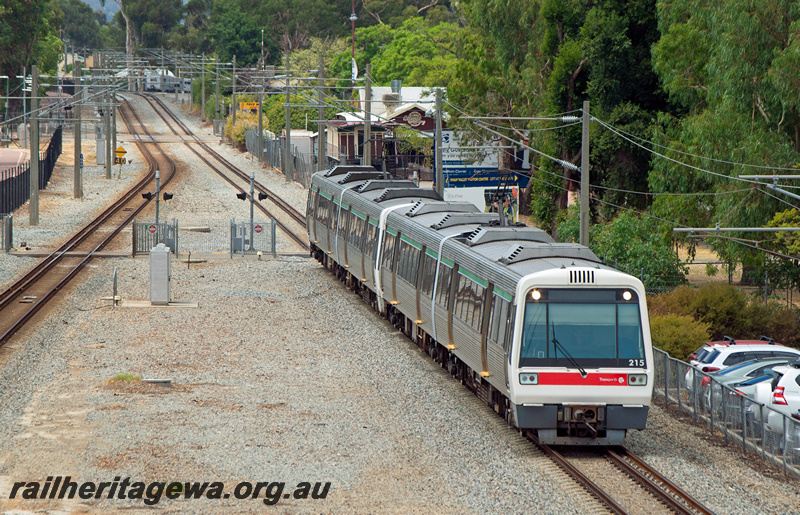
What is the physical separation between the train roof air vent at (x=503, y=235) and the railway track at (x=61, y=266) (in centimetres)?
1117

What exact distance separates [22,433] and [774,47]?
855 inches

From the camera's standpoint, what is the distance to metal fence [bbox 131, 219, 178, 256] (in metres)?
36.0

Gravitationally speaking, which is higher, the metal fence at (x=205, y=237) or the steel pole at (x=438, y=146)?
the steel pole at (x=438, y=146)

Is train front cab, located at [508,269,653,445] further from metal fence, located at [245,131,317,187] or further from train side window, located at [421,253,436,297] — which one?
metal fence, located at [245,131,317,187]

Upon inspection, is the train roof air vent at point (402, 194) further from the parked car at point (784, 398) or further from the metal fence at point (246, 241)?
the parked car at point (784, 398)

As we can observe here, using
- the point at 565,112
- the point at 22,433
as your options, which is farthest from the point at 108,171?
the point at 22,433

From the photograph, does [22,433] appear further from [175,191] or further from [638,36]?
[175,191]

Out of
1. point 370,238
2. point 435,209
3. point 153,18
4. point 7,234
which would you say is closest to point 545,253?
point 435,209

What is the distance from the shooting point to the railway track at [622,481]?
41.0ft

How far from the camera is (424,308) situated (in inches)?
824

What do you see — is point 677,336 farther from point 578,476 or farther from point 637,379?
point 578,476

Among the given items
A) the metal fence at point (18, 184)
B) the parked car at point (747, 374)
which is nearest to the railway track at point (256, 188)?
the metal fence at point (18, 184)

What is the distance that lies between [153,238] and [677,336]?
813 inches

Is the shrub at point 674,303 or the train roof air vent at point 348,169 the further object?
the train roof air vent at point 348,169
